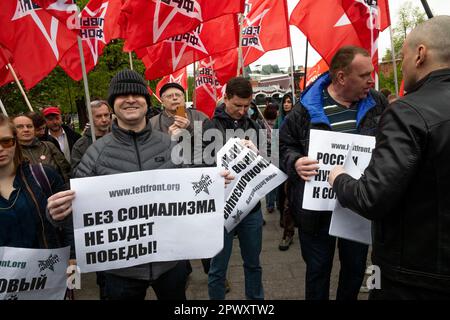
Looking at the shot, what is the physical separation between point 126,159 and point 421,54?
5.45 feet

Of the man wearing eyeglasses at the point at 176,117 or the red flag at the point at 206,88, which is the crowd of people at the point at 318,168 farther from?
the red flag at the point at 206,88

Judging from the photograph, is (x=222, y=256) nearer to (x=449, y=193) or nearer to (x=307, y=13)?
(x=449, y=193)

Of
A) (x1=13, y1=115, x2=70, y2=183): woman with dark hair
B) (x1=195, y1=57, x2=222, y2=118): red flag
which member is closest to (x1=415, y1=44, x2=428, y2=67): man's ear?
(x1=13, y1=115, x2=70, y2=183): woman with dark hair

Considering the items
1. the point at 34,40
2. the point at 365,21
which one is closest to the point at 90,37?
the point at 34,40

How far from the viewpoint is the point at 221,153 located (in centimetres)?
300

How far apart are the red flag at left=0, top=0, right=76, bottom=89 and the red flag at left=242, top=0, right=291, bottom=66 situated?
130 inches

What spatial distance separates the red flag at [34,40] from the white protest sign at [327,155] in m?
2.83

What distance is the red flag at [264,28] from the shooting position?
6121 millimetres

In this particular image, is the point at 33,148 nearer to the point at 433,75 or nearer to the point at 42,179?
the point at 42,179

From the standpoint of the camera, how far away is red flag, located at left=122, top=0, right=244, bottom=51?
4.07 meters

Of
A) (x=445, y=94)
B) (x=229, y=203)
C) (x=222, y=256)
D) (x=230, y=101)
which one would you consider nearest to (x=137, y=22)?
(x=230, y=101)

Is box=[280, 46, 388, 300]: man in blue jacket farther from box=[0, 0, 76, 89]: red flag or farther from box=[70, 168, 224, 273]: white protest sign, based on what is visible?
box=[0, 0, 76, 89]: red flag

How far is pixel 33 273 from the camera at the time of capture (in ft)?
7.55

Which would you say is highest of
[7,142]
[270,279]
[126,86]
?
[126,86]
